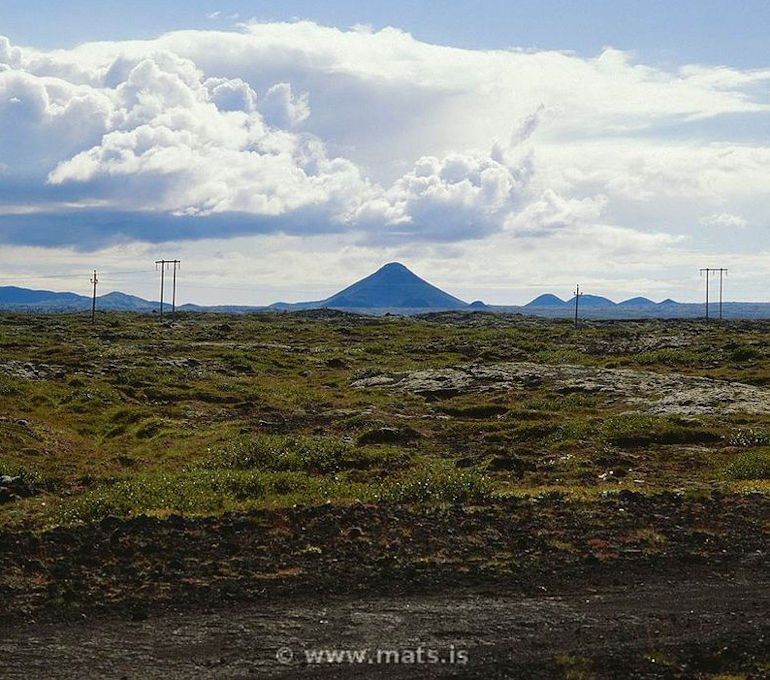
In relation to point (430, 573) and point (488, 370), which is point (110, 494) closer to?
point (430, 573)

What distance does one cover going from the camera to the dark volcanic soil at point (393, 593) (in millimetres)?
13320

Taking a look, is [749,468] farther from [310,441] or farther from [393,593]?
[393,593]

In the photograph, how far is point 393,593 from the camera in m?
16.5

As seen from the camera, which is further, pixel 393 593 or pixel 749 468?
pixel 749 468

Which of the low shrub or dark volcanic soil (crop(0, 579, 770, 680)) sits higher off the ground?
the low shrub

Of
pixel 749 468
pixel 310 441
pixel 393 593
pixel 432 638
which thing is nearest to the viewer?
pixel 432 638

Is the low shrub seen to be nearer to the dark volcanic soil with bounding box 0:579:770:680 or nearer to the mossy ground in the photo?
the mossy ground

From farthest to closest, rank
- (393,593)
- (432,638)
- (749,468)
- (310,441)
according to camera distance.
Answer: (310,441) → (749,468) → (393,593) → (432,638)

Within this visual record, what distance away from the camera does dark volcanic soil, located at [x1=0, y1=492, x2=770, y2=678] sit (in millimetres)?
13320

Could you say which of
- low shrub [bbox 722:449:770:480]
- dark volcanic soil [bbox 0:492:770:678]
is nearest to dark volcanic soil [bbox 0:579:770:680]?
dark volcanic soil [bbox 0:492:770:678]

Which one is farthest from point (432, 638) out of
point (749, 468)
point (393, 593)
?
point (749, 468)

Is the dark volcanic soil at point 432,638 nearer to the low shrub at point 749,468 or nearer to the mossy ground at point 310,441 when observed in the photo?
the mossy ground at point 310,441

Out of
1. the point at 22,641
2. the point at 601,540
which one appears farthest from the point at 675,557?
the point at 22,641

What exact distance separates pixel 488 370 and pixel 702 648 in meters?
50.4
